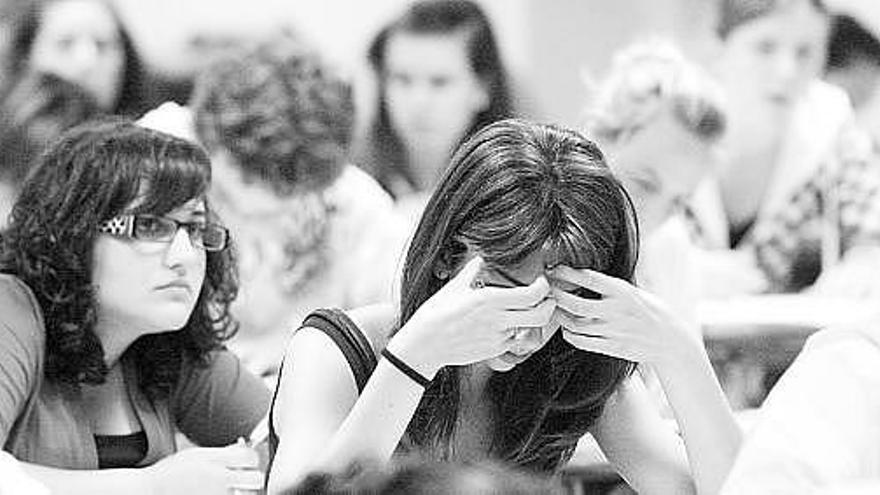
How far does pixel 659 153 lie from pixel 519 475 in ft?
Answer: 5.86

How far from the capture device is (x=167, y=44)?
3.54m

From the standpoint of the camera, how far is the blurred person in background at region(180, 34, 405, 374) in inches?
111

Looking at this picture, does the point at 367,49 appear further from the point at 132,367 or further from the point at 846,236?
the point at 132,367

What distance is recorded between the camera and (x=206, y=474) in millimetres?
1580

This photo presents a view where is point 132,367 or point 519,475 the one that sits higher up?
point 519,475

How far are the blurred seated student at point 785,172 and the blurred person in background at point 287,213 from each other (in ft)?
2.88

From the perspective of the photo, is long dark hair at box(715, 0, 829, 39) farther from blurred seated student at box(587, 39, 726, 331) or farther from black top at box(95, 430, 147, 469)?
black top at box(95, 430, 147, 469)

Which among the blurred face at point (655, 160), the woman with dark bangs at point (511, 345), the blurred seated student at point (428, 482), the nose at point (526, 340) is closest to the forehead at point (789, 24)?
the blurred face at point (655, 160)

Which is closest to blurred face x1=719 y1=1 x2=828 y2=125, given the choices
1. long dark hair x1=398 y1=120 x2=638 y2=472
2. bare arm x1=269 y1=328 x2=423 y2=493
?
long dark hair x1=398 y1=120 x2=638 y2=472

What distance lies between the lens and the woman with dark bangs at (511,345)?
1.38m

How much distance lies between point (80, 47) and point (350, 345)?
84.5 inches

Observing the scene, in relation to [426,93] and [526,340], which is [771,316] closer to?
[426,93]

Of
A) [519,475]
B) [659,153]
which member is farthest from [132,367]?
[519,475]

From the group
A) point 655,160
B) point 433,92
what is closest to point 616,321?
point 655,160
